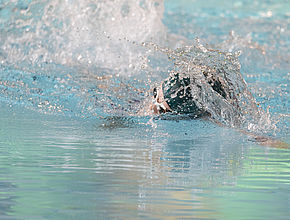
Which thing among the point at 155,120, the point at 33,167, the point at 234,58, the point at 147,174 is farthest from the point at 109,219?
the point at 234,58

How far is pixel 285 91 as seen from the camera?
8906mm

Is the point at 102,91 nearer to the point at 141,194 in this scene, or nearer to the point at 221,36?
the point at 221,36

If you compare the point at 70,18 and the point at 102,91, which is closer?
the point at 102,91

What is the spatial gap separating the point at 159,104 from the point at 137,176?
284cm

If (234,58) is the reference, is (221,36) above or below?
above

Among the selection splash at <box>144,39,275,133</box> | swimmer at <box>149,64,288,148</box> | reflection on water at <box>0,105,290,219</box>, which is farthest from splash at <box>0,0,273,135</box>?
reflection on water at <box>0,105,290,219</box>

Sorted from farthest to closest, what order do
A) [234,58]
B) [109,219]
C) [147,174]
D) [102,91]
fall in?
[102,91]
[234,58]
[147,174]
[109,219]

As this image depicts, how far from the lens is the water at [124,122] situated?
72.9 inches

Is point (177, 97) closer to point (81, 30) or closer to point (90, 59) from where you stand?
point (90, 59)

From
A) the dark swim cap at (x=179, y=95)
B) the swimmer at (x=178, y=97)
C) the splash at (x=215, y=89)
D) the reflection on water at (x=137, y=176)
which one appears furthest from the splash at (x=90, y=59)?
the reflection on water at (x=137, y=176)

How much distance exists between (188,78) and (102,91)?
2.13m

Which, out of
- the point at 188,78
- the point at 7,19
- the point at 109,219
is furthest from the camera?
the point at 7,19

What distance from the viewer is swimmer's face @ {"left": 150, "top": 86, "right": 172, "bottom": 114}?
5074 mm

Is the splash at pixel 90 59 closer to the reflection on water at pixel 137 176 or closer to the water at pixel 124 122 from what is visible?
the water at pixel 124 122
